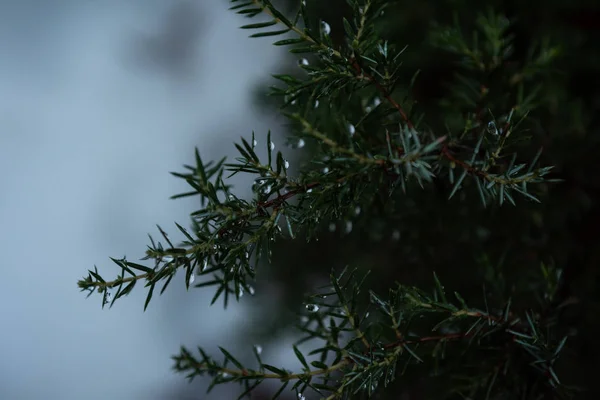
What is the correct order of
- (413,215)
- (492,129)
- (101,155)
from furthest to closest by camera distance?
(101,155)
(413,215)
(492,129)

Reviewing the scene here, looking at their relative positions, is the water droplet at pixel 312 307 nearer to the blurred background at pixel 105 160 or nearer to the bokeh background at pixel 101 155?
Result: the blurred background at pixel 105 160

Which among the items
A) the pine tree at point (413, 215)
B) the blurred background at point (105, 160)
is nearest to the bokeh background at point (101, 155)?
the blurred background at point (105, 160)

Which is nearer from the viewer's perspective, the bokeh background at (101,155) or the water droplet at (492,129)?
the water droplet at (492,129)

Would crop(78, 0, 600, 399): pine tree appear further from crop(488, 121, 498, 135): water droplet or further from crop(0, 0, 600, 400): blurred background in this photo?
crop(0, 0, 600, 400): blurred background

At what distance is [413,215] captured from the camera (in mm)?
622

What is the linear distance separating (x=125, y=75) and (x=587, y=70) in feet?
3.88

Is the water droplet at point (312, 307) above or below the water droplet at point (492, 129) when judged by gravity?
below

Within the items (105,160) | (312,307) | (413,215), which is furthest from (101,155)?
(312,307)

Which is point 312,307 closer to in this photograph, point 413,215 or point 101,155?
point 413,215

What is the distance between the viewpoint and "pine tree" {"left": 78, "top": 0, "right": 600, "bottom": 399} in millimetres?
367

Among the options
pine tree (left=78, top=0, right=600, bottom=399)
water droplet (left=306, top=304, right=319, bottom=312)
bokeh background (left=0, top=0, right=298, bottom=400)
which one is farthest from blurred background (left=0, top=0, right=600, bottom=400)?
water droplet (left=306, top=304, right=319, bottom=312)

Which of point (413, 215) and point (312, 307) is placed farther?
point (413, 215)

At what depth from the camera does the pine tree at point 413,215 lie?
A: 37cm

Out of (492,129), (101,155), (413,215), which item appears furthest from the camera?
(101,155)
